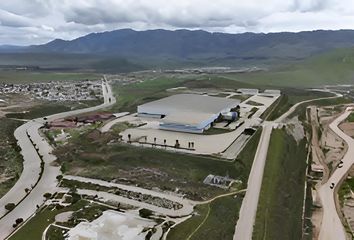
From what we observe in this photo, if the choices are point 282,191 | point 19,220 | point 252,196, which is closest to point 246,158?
point 282,191

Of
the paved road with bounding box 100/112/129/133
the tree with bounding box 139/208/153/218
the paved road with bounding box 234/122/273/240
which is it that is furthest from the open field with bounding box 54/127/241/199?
the paved road with bounding box 100/112/129/133

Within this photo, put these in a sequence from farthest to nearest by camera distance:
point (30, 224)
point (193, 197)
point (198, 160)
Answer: point (198, 160) → point (193, 197) → point (30, 224)

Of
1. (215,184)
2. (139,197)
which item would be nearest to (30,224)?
(139,197)

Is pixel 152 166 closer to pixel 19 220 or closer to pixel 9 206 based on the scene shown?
pixel 9 206

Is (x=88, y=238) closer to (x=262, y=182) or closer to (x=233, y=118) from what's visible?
(x=262, y=182)

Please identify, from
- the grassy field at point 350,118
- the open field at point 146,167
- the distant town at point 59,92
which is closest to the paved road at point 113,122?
→ the open field at point 146,167

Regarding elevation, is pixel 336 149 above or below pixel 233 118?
below

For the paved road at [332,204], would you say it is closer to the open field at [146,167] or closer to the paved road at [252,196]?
the paved road at [252,196]
